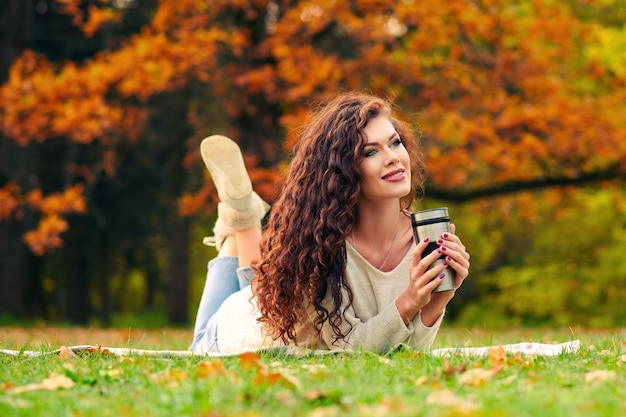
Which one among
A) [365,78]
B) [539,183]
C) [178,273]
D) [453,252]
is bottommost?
[178,273]

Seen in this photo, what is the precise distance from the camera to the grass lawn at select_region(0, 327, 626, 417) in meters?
2.45

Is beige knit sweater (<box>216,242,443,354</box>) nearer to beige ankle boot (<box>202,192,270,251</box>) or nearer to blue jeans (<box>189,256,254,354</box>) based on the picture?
blue jeans (<box>189,256,254,354</box>)

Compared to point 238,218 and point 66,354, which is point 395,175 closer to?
point 238,218

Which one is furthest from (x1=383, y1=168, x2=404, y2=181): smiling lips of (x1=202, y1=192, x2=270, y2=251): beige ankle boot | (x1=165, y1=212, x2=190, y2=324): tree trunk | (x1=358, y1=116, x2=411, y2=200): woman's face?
(x1=165, y1=212, x2=190, y2=324): tree trunk

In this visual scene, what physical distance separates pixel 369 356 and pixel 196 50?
24.3ft

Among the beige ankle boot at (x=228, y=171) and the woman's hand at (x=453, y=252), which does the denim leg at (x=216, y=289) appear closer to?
the beige ankle boot at (x=228, y=171)

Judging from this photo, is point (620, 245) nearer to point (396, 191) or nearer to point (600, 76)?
point (600, 76)

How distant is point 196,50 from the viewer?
1038 cm

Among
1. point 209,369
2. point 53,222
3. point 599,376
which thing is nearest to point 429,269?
point 599,376

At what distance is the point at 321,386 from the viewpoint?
112 inches

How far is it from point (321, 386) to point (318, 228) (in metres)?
1.27

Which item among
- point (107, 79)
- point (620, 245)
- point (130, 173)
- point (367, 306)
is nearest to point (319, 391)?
point (367, 306)

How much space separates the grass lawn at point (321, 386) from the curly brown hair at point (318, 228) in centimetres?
36

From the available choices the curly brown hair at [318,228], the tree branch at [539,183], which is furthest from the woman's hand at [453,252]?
the tree branch at [539,183]
